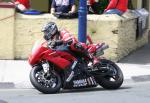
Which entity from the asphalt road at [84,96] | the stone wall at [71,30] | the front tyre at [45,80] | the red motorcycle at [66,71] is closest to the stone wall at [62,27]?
the stone wall at [71,30]

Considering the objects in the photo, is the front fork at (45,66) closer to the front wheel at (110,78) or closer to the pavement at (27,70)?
the front wheel at (110,78)

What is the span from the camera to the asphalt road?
995 centimetres

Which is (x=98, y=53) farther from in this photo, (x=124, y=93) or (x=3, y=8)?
(x=3, y=8)

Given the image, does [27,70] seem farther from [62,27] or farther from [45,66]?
[45,66]

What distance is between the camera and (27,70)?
43.4 ft

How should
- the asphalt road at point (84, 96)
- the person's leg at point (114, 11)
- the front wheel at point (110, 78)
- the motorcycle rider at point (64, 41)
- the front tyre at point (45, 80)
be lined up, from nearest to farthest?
the asphalt road at point (84, 96) → the front tyre at point (45, 80) → the motorcycle rider at point (64, 41) → the front wheel at point (110, 78) → the person's leg at point (114, 11)

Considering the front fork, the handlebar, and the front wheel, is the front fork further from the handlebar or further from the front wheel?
the handlebar

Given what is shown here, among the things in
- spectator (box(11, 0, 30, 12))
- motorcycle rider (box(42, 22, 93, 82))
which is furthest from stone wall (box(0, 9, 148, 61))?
motorcycle rider (box(42, 22, 93, 82))

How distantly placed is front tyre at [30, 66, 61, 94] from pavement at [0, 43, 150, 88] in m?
1.03

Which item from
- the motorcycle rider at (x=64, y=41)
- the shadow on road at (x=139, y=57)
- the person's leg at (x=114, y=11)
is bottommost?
the shadow on road at (x=139, y=57)

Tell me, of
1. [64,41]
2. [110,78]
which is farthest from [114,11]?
[64,41]

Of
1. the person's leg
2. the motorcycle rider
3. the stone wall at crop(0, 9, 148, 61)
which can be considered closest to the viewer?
Result: the motorcycle rider

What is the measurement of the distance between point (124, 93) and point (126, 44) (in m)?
4.77

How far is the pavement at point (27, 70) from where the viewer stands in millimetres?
11914
